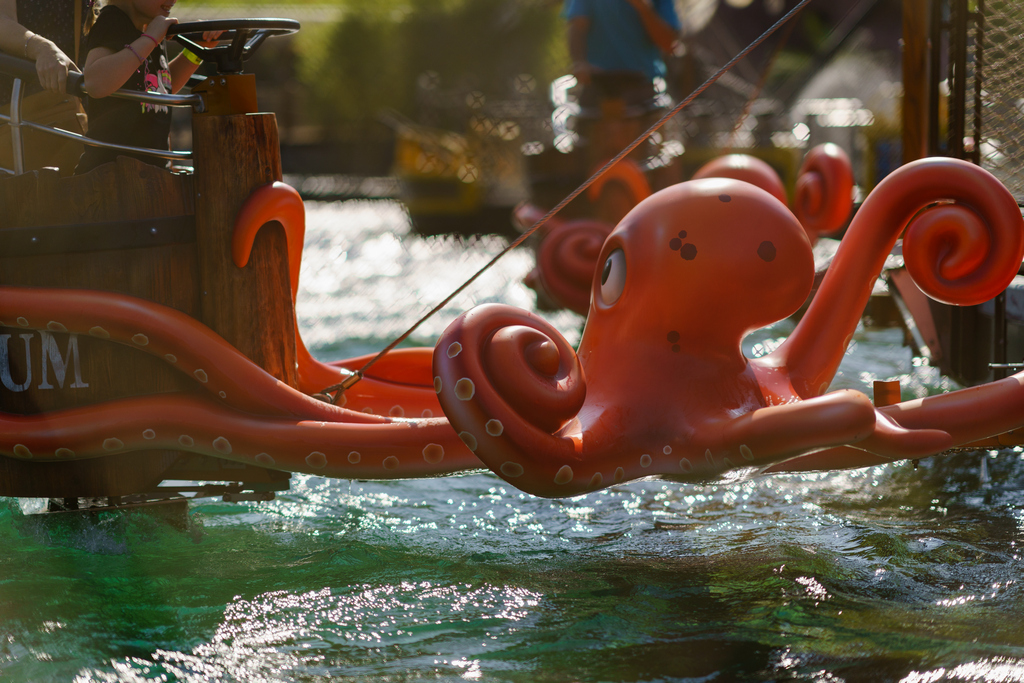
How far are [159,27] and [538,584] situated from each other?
1.78 m

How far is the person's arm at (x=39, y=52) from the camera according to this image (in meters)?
2.68

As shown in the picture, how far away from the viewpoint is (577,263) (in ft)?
15.3

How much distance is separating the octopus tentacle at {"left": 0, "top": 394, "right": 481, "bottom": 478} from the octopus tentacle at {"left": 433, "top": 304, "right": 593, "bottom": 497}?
0.33 metres

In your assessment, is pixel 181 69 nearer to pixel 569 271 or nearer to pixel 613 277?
pixel 613 277

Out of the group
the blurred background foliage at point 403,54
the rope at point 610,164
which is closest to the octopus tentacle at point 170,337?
the rope at point 610,164

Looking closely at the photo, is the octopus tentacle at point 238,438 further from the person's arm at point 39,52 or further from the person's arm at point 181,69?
the person's arm at point 181,69

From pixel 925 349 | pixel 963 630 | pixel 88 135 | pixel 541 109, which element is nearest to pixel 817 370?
pixel 963 630

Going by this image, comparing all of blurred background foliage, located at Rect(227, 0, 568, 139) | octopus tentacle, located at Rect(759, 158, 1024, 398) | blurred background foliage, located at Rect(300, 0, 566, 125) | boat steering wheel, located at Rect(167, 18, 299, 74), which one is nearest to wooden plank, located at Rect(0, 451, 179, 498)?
boat steering wheel, located at Rect(167, 18, 299, 74)

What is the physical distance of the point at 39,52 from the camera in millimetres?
2707

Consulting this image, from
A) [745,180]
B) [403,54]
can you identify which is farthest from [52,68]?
[403,54]

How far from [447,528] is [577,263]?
1745mm

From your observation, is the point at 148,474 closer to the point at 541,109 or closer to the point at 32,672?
the point at 32,672

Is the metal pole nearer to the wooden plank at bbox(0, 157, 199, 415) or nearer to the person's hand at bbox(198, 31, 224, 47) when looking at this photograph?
the wooden plank at bbox(0, 157, 199, 415)

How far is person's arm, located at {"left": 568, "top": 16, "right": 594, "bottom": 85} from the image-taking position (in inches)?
238
